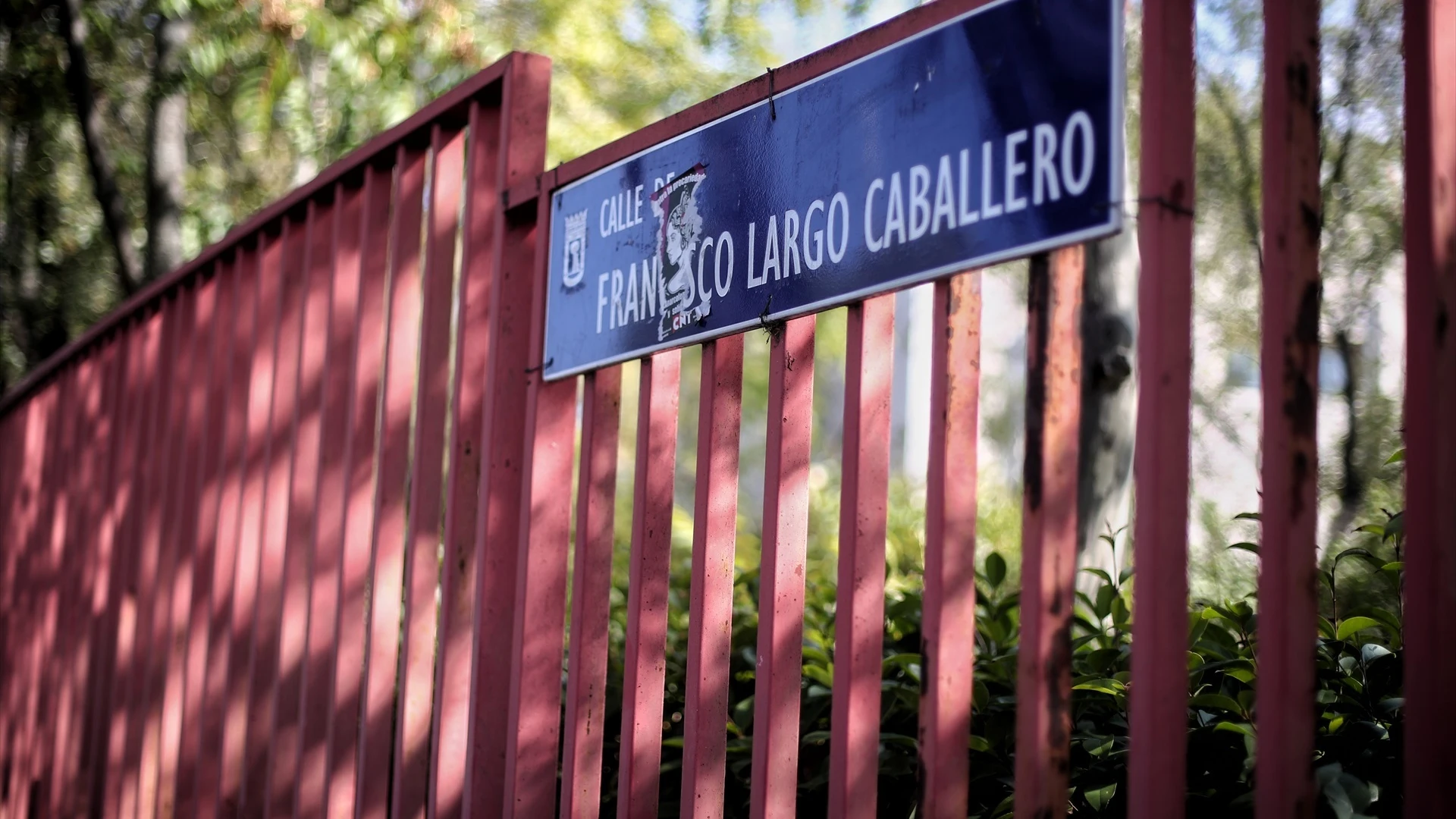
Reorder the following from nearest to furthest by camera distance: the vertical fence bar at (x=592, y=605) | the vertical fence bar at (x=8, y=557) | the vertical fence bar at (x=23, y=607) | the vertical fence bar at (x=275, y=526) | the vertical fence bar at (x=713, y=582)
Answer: the vertical fence bar at (x=713, y=582) < the vertical fence bar at (x=592, y=605) < the vertical fence bar at (x=275, y=526) < the vertical fence bar at (x=23, y=607) < the vertical fence bar at (x=8, y=557)

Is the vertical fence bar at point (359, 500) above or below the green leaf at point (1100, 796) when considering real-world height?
above

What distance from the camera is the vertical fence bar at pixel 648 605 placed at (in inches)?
80.6

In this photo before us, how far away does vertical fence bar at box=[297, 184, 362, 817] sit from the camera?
2.75 meters

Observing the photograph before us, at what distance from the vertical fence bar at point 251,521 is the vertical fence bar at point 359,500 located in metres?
0.44

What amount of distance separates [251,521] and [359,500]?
2.10ft

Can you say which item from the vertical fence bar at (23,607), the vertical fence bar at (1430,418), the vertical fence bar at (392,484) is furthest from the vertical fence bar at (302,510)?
the vertical fence bar at (23,607)

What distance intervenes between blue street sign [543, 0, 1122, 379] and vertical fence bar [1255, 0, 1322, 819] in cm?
17

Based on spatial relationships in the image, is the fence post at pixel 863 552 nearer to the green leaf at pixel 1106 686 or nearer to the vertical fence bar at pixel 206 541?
the green leaf at pixel 1106 686

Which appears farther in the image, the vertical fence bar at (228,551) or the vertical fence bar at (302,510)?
the vertical fence bar at (228,551)

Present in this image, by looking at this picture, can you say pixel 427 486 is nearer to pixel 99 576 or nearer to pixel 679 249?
pixel 679 249

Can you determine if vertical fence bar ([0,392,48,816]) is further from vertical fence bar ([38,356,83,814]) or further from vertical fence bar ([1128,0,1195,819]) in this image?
vertical fence bar ([1128,0,1195,819])

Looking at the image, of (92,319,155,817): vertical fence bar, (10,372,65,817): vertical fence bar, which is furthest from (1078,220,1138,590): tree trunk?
(10,372,65,817): vertical fence bar

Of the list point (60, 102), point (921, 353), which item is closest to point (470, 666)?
point (60, 102)

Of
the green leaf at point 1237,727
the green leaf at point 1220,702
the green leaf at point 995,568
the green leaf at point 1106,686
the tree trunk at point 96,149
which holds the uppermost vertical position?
the tree trunk at point 96,149
